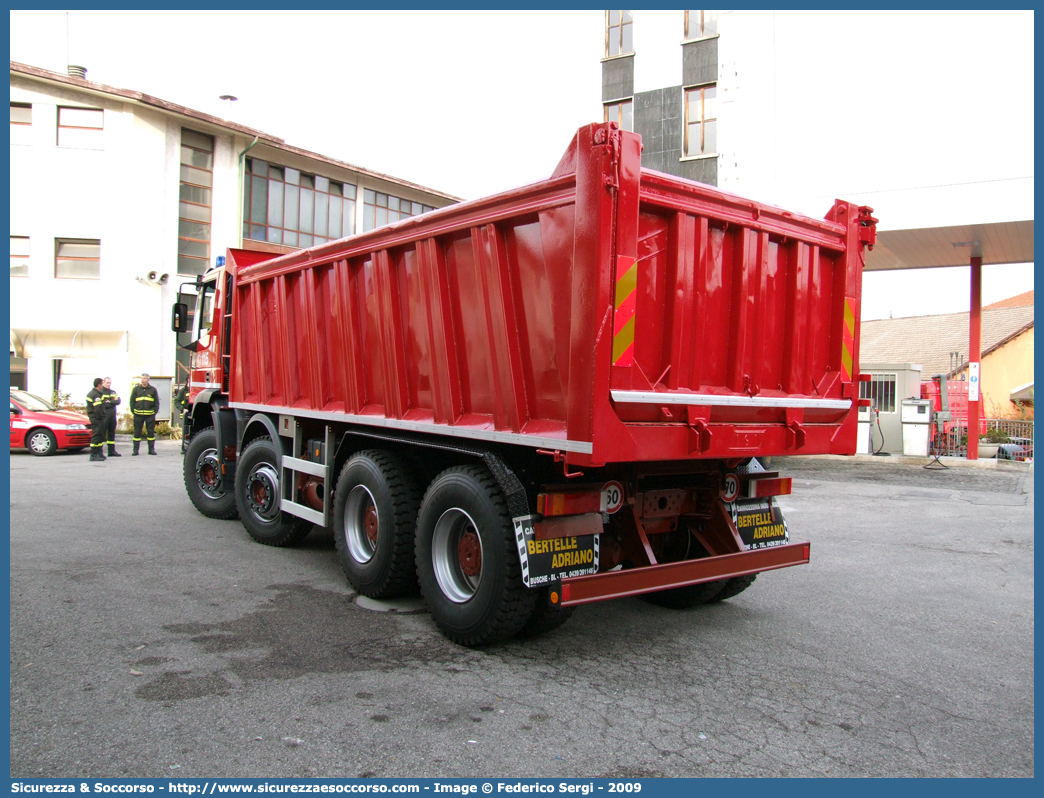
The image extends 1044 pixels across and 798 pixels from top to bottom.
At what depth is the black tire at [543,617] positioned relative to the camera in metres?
4.48

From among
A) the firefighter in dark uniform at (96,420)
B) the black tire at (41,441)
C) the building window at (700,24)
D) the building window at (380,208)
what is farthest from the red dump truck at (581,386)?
the building window at (380,208)

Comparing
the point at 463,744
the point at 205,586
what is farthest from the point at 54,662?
the point at 463,744

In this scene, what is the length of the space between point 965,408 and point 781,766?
18396 millimetres

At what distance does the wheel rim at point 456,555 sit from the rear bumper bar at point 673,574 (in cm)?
78

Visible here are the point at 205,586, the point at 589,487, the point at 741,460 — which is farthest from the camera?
the point at 205,586

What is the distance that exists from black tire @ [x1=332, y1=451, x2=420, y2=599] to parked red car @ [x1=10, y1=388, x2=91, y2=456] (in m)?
13.2

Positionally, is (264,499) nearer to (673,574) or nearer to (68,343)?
(673,574)

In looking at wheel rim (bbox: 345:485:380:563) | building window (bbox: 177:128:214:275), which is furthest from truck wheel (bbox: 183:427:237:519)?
building window (bbox: 177:128:214:275)

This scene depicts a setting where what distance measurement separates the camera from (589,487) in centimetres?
443

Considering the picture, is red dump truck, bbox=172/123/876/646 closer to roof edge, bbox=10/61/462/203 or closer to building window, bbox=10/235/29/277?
roof edge, bbox=10/61/462/203

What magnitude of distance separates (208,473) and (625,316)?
6.47 meters

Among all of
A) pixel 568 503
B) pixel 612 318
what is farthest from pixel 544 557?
pixel 612 318

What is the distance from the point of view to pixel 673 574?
173 inches
